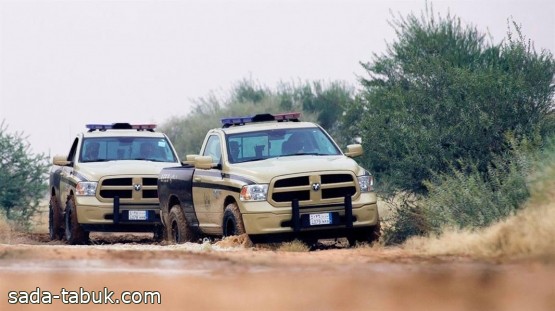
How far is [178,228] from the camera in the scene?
2150 centimetres

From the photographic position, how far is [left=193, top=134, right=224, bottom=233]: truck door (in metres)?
19.5

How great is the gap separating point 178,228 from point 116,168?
2.88 m

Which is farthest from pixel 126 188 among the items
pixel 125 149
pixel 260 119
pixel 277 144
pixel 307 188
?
pixel 307 188

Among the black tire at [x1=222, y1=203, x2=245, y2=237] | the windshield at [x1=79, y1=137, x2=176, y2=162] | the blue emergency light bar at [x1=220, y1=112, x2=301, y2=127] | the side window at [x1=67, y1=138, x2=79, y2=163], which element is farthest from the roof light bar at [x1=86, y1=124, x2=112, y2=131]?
the black tire at [x1=222, y1=203, x2=245, y2=237]

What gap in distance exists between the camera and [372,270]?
508 inches

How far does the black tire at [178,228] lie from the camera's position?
69.8 feet

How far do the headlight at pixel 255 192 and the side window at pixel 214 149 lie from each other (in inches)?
67.9

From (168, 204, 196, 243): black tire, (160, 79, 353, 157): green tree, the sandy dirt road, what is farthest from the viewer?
(160, 79, 353, 157): green tree

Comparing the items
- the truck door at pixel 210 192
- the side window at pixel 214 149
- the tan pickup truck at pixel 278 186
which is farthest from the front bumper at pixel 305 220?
the side window at pixel 214 149

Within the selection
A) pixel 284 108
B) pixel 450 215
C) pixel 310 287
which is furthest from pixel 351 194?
pixel 284 108

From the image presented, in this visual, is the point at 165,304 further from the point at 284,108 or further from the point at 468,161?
the point at 284,108

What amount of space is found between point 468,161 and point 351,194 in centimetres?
530

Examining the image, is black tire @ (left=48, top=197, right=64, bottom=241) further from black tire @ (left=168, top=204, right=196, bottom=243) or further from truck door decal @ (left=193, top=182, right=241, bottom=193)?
truck door decal @ (left=193, top=182, right=241, bottom=193)

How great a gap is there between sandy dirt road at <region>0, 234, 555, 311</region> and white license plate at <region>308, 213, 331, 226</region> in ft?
12.4
